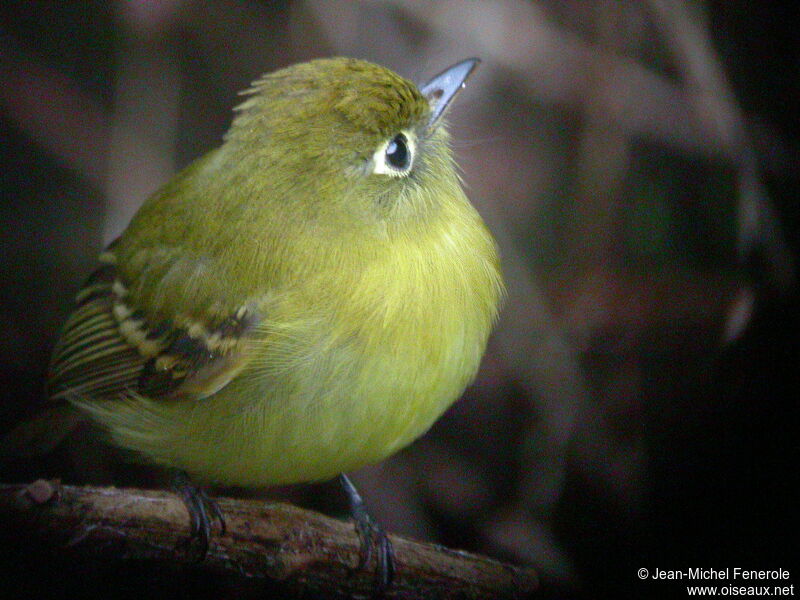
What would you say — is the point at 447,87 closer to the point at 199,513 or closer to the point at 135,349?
the point at 135,349

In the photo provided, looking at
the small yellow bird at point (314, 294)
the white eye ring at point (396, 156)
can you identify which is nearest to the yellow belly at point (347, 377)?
the small yellow bird at point (314, 294)

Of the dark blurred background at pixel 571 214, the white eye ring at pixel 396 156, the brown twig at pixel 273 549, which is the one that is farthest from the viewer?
the dark blurred background at pixel 571 214

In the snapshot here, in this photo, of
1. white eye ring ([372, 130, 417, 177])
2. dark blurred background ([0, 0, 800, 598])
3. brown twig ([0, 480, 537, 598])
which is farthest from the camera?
dark blurred background ([0, 0, 800, 598])

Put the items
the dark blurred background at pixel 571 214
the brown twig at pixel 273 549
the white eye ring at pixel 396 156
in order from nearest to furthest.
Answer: the brown twig at pixel 273 549, the white eye ring at pixel 396 156, the dark blurred background at pixel 571 214

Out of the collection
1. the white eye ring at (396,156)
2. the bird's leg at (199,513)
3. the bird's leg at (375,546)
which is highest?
the white eye ring at (396,156)

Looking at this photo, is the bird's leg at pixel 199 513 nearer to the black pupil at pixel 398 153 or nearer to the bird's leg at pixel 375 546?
the bird's leg at pixel 375 546

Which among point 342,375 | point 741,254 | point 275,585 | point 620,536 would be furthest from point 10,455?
point 741,254

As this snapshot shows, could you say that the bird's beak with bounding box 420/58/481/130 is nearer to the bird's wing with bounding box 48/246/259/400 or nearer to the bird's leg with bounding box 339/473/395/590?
Answer: the bird's wing with bounding box 48/246/259/400

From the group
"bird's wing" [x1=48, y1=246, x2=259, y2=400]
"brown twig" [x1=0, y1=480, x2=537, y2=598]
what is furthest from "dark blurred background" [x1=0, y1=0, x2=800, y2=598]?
"brown twig" [x1=0, y1=480, x2=537, y2=598]
